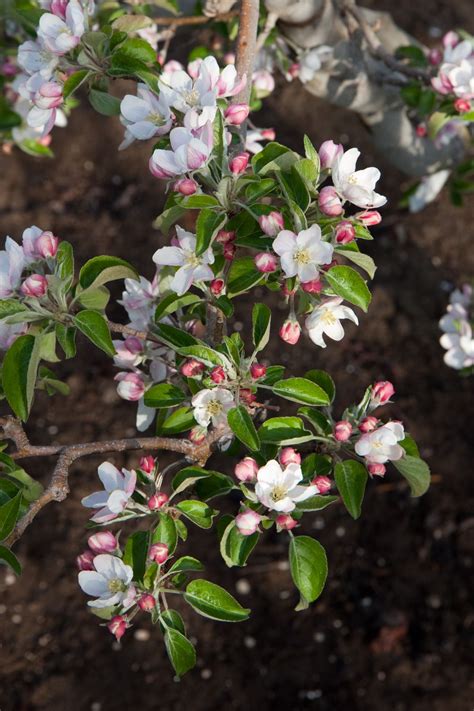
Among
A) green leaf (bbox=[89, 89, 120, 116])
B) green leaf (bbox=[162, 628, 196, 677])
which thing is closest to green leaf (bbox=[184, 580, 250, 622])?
green leaf (bbox=[162, 628, 196, 677])

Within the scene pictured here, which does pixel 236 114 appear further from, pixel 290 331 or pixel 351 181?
pixel 290 331

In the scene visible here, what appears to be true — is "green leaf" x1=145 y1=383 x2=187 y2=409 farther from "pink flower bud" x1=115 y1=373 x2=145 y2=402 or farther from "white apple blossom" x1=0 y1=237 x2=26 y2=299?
"white apple blossom" x1=0 y1=237 x2=26 y2=299

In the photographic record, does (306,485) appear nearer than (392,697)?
Yes

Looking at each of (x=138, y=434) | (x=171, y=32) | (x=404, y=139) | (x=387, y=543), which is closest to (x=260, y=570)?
(x=387, y=543)

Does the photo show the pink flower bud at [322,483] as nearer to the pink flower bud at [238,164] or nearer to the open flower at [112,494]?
the open flower at [112,494]

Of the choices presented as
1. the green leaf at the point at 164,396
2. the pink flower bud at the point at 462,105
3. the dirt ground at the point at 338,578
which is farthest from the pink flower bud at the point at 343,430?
the dirt ground at the point at 338,578

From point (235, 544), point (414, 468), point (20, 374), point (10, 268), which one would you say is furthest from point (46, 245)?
point (414, 468)

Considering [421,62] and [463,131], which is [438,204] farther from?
[421,62]
